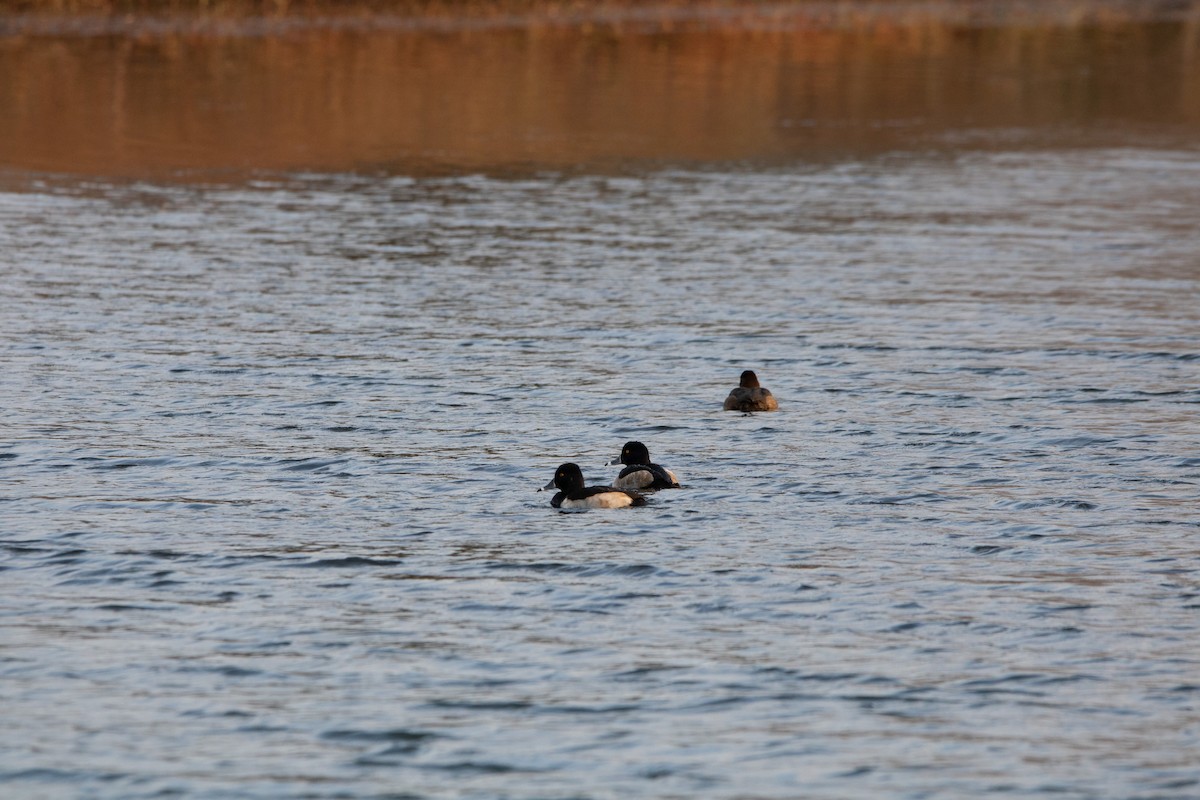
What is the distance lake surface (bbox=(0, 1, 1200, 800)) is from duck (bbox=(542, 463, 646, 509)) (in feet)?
0.40

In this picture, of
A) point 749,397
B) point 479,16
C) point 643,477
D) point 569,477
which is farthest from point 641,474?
point 479,16

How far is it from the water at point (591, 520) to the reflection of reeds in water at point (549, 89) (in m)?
9.70

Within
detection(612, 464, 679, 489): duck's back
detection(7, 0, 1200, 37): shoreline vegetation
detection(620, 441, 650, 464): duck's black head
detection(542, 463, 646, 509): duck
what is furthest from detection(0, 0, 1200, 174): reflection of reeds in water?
detection(542, 463, 646, 509): duck

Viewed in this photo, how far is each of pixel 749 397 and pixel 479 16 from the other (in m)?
45.4

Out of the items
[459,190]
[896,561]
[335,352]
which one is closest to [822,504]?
[896,561]

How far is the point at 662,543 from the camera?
14297 millimetres

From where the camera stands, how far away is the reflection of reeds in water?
3859 centimetres

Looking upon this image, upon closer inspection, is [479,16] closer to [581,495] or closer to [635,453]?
[635,453]

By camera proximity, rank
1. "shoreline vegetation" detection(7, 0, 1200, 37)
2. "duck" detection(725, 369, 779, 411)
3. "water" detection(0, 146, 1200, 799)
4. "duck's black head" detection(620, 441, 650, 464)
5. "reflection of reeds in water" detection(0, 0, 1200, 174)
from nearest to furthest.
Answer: "water" detection(0, 146, 1200, 799), "duck's black head" detection(620, 441, 650, 464), "duck" detection(725, 369, 779, 411), "reflection of reeds in water" detection(0, 0, 1200, 174), "shoreline vegetation" detection(7, 0, 1200, 37)

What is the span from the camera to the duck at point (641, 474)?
1541 centimetres

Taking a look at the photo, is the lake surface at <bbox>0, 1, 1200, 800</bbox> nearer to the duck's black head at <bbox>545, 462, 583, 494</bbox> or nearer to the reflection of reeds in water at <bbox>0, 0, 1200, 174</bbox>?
the duck's black head at <bbox>545, 462, 583, 494</bbox>

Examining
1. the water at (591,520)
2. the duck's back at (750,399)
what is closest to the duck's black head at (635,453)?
the water at (591,520)

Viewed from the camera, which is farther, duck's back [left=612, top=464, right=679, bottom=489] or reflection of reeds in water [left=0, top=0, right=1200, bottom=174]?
reflection of reeds in water [left=0, top=0, right=1200, bottom=174]

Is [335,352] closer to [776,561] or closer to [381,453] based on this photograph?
[381,453]
